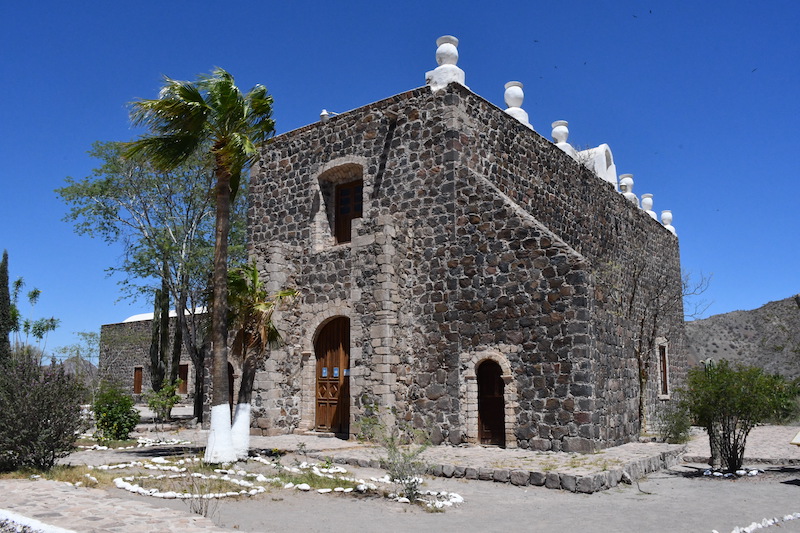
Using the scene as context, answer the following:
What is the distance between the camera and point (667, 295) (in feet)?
75.7

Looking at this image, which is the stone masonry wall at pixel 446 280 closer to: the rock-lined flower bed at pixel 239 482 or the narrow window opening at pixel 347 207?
the narrow window opening at pixel 347 207

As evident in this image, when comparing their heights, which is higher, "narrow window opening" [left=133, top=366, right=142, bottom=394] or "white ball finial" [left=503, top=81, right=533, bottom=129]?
"white ball finial" [left=503, top=81, right=533, bottom=129]

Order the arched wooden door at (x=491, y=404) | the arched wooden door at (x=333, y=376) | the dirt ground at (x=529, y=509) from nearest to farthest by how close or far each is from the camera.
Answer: the dirt ground at (x=529, y=509) < the arched wooden door at (x=491, y=404) < the arched wooden door at (x=333, y=376)

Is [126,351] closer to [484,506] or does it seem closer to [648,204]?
[648,204]

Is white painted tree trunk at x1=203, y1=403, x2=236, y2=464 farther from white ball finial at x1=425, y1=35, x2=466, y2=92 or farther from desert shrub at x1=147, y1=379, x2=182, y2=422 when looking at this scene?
white ball finial at x1=425, y1=35, x2=466, y2=92

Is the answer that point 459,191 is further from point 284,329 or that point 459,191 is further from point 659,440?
point 659,440

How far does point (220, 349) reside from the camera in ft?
35.8

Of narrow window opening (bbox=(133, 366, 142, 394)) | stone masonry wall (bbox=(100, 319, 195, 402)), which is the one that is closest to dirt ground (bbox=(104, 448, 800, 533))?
stone masonry wall (bbox=(100, 319, 195, 402))

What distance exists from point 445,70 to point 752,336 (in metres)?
23.0

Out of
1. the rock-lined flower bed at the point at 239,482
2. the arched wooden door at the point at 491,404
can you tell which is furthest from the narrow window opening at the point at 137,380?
the arched wooden door at the point at 491,404

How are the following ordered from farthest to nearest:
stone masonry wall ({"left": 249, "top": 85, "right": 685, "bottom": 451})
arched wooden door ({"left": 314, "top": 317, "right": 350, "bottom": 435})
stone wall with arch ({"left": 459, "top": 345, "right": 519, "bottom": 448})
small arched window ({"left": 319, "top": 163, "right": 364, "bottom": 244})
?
small arched window ({"left": 319, "top": 163, "right": 364, "bottom": 244}) → arched wooden door ({"left": 314, "top": 317, "right": 350, "bottom": 435}) → stone wall with arch ({"left": 459, "top": 345, "right": 519, "bottom": 448}) → stone masonry wall ({"left": 249, "top": 85, "right": 685, "bottom": 451})

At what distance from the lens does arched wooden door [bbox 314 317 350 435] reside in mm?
14461

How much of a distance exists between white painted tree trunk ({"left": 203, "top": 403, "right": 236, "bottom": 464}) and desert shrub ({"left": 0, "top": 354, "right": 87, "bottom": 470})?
2.00 m

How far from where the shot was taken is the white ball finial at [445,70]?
46.4ft
